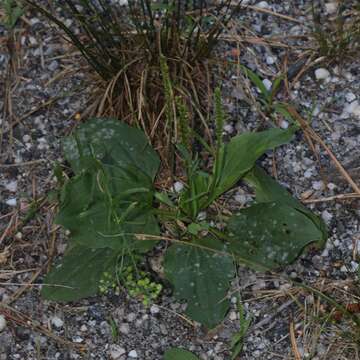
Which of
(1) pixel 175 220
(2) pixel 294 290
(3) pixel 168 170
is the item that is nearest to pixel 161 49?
(3) pixel 168 170

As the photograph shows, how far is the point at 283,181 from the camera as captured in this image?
2.27 metres

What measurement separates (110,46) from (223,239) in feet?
2.31

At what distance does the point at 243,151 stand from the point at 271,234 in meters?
0.25

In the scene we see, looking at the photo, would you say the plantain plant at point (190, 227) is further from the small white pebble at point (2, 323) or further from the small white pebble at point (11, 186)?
the small white pebble at point (11, 186)

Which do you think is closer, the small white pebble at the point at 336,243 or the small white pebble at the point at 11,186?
the small white pebble at the point at 336,243

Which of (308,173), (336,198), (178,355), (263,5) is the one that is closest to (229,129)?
(308,173)

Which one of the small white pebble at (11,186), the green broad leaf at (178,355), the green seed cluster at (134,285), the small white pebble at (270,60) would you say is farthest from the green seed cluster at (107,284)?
the small white pebble at (270,60)

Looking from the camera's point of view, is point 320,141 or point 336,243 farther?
point 320,141

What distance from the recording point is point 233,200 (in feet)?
7.34

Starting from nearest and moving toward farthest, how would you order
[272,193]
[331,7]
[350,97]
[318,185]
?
[272,193], [318,185], [350,97], [331,7]

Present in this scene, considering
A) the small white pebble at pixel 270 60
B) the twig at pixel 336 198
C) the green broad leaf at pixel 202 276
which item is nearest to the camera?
the green broad leaf at pixel 202 276

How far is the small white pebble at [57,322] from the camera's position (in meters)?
2.12

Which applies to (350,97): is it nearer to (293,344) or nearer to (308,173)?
(308,173)

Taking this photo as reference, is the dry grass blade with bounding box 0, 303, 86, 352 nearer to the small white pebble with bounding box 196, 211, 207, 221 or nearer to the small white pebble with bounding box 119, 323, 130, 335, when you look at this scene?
the small white pebble with bounding box 119, 323, 130, 335
